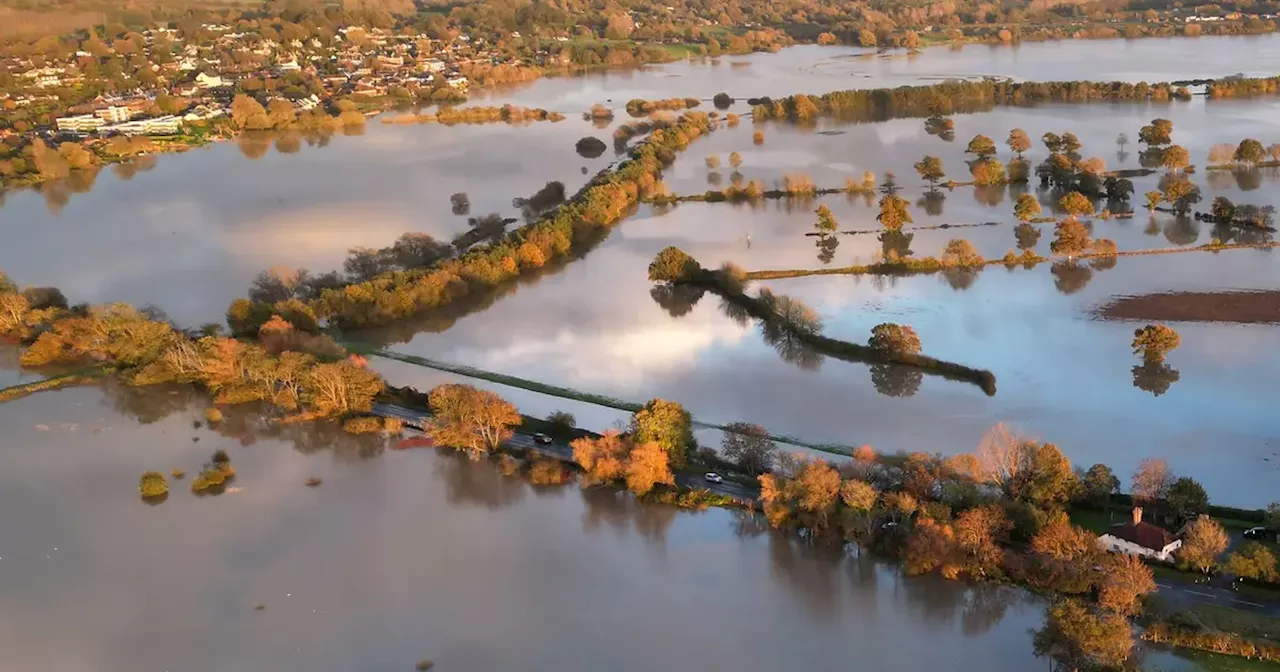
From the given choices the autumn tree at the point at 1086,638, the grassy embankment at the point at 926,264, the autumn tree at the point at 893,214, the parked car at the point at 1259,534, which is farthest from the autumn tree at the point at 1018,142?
the autumn tree at the point at 1086,638

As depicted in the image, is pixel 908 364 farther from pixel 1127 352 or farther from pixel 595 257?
pixel 595 257

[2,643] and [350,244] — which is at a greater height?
[350,244]

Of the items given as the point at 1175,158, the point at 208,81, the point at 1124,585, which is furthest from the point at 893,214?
the point at 208,81

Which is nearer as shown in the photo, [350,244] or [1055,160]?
[350,244]

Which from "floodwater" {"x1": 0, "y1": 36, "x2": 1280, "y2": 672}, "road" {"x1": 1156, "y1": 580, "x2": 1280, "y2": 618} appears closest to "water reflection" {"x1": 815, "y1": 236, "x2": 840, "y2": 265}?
"floodwater" {"x1": 0, "y1": 36, "x2": 1280, "y2": 672}

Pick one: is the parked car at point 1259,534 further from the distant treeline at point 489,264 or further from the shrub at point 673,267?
the distant treeline at point 489,264

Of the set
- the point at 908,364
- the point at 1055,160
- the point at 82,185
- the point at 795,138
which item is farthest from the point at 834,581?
the point at 82,185
